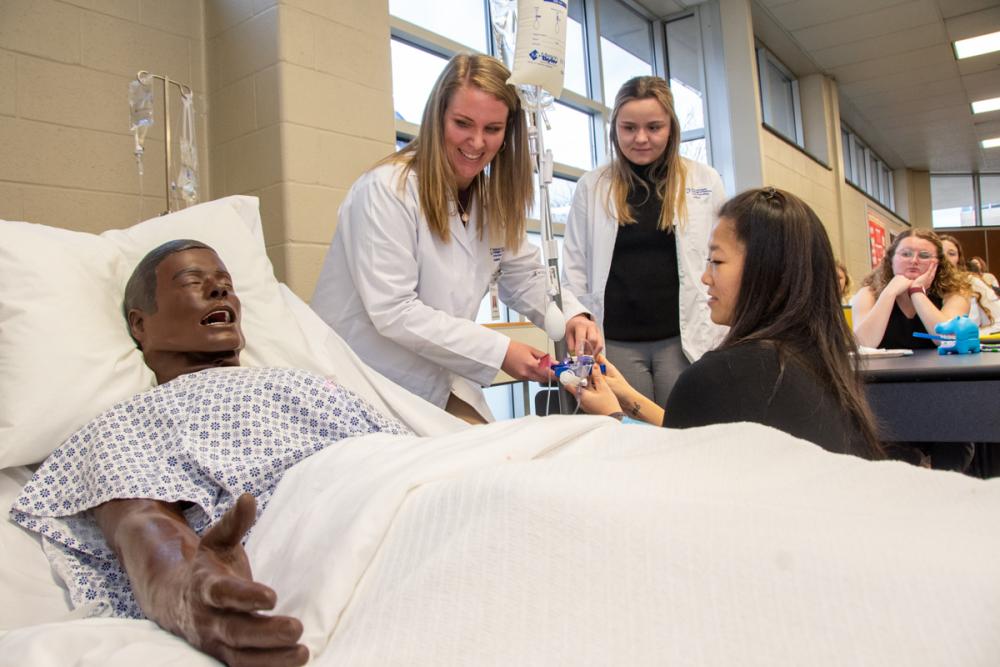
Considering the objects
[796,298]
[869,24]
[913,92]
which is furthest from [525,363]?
[913,92]

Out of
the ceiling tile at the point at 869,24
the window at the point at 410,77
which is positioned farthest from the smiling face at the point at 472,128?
the ceiling tile at the point at 869,24

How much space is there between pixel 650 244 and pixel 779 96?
5136 millimetres

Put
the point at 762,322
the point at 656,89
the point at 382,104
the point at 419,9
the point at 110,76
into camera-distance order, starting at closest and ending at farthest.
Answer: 1. the point at 762,322
2. the point at 656,89
3. the point at 110,76
4. the point at 382,104
5. the point at 419,9

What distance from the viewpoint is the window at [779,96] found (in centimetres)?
599

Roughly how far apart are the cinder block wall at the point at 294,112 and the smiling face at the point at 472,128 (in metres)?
0.90

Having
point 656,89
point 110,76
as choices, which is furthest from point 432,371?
point 110,76

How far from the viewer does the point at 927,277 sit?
3.03 m

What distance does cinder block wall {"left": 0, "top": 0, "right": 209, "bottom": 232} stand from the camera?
2092 mm

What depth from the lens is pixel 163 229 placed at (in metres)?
1.66

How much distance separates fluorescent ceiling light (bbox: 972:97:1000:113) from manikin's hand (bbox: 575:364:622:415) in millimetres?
7951

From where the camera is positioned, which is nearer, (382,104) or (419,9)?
(382,104)

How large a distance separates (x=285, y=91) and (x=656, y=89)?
117 cm

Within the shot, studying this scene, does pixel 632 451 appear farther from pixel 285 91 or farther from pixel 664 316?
pixel 285 91

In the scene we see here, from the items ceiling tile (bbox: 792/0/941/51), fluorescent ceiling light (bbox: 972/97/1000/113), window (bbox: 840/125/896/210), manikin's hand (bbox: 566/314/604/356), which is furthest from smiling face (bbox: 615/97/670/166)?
fluorescent ceiling light (bbox: 972/97/1000/113)
